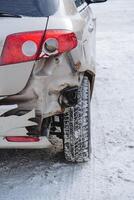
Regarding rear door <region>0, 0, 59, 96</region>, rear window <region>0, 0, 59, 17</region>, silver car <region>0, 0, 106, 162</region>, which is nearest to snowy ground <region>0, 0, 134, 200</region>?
silver car <region>0, 0, 106, 162</region>

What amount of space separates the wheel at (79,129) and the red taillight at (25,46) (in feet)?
1.97

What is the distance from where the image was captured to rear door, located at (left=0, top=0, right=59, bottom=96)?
120 inches

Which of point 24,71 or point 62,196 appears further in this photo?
point 62,196

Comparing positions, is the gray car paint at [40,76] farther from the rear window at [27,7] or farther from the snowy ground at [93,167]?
the snowy ground at [93,167]

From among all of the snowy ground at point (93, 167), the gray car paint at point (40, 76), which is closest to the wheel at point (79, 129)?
the snowy ground at point (93, 167)

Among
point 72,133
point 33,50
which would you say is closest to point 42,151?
point 72,133

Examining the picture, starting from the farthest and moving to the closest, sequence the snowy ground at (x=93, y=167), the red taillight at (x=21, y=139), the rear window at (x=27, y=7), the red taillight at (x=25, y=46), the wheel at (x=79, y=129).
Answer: the wheel at (x=79, y=129)
the snowy ground at (x=93, y=167)
the red taillight at (x=21, y=139)
the rear window at (x=27, y=7)
the red taillight at (x=25, y=46)

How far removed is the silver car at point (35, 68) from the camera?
307cm

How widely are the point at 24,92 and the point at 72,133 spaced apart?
671 mm

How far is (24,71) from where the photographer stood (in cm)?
309

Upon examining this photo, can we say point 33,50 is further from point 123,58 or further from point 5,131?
point 123,58

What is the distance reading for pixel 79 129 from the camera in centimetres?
366

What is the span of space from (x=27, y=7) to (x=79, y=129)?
104 centimetres

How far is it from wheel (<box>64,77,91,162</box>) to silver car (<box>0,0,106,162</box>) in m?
→ 0.16
